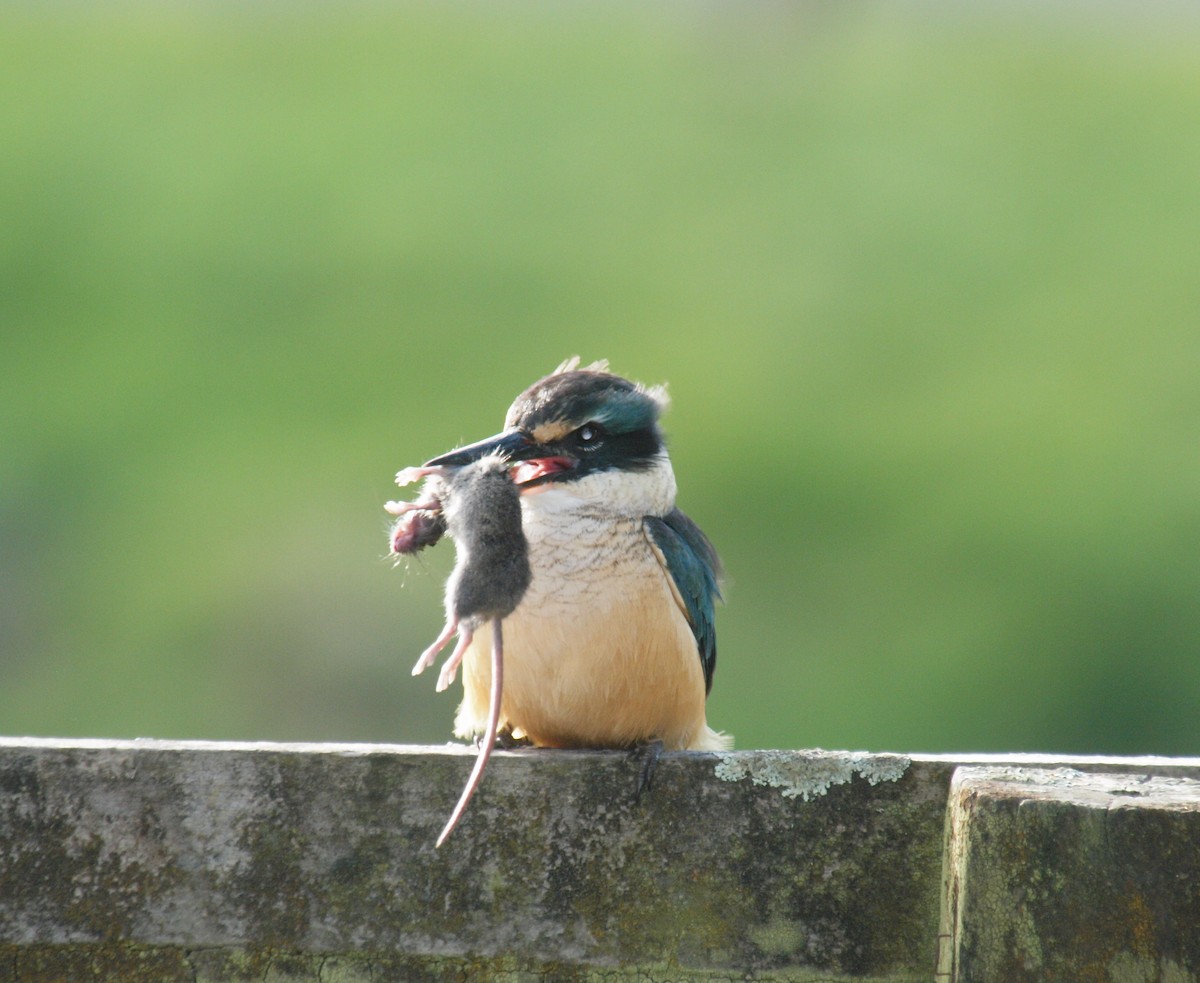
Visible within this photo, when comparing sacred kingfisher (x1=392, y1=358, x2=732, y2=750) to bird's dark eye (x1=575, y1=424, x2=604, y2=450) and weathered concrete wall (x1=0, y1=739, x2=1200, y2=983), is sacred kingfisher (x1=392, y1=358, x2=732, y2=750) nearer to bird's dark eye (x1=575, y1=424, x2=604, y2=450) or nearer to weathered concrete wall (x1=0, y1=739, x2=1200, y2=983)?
bird's dark eye (x1=575, y1=424, x2=604, y2=450)

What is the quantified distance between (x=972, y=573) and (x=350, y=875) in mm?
9869

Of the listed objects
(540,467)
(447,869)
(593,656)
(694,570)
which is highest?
(540,467)

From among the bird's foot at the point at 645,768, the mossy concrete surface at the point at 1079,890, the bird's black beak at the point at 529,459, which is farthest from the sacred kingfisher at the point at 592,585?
the mossy concrete surface at the point at 1079,890

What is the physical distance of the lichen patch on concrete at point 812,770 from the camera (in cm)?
256

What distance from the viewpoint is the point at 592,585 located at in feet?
11.6

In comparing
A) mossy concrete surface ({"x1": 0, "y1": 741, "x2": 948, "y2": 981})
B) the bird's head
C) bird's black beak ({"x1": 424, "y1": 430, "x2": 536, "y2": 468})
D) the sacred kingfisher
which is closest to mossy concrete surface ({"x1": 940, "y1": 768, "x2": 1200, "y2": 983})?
mossy concrete surface ({"x1": 0, "y1": 741, "x2": 948, "y2": 981})

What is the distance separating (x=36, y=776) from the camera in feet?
8.50

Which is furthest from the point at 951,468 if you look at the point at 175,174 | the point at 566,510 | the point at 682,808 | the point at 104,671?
the point at 682,808

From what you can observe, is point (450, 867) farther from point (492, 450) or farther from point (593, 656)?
point (492, 450)

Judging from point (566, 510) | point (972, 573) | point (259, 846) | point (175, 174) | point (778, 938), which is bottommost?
point (972, 573)

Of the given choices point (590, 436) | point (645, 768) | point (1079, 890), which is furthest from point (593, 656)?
point (1079, 890)

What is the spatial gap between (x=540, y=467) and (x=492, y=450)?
0.19m

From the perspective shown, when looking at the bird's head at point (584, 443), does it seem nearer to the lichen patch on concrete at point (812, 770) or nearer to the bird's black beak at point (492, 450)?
the bird's black beak at point (492, 450)

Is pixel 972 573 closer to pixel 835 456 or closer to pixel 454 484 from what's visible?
pixel 835 456
